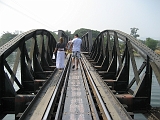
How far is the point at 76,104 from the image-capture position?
5.10 m

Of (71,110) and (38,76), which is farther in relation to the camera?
(38,76)

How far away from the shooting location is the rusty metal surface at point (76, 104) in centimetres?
439

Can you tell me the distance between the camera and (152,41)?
398ft

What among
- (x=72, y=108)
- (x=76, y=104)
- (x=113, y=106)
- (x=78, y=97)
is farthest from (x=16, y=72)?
(x=113, y=106)

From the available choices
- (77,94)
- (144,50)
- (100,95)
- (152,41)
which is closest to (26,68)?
(77,94)

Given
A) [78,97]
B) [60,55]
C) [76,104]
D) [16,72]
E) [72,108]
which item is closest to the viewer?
[72,108]

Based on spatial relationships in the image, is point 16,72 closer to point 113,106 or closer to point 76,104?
point 76,104

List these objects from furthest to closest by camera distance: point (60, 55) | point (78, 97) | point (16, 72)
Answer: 1. point (60, 55)
2. point (16, 72)
3. point (78, 97)

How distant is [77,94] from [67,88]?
2.43 feet

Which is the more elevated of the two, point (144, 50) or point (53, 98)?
point (144, 50)

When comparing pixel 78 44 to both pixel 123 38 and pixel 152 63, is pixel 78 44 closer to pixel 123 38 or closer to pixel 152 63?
pixel 123 38

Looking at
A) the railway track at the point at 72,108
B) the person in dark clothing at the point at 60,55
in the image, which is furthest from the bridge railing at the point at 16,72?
the railway track at the point at 72,108

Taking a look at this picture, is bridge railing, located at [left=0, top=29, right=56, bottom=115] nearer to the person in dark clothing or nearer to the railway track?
the person in dark clothing

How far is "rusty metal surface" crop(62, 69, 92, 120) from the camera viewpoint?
439 cm
